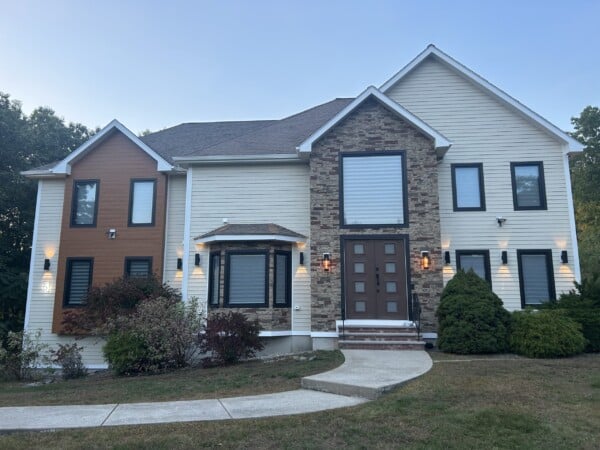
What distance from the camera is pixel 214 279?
42.2ft

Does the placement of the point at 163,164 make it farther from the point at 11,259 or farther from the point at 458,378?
the point at 458,378

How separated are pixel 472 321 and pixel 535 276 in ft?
12.8

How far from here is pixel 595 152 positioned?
2825 cm

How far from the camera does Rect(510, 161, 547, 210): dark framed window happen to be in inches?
511

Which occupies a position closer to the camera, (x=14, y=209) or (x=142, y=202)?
(x=142, y=202)

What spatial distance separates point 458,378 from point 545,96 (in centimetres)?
3102

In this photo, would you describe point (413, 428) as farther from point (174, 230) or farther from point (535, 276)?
point (174, 230)

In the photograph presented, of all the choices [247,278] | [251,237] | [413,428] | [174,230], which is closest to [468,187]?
[251,237]

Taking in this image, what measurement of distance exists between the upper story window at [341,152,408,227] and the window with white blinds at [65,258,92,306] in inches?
327

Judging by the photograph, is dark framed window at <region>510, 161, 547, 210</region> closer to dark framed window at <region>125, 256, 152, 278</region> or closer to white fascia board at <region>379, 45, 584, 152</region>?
white fascia board at <region>379, 45, 584, 152</region>

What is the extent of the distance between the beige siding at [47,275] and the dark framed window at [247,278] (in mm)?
4795

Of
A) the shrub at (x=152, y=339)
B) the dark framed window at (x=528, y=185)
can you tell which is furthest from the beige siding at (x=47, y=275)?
the dark framed window at (x=528, y=185)

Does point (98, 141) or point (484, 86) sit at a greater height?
point (484, 86)

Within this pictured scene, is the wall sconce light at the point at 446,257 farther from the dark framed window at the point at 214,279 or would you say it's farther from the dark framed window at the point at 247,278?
the dark framed window at the point at 214,279
